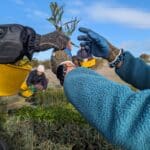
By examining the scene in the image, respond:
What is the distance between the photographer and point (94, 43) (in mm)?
3227

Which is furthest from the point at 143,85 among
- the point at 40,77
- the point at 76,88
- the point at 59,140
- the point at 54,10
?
the point at 54,10

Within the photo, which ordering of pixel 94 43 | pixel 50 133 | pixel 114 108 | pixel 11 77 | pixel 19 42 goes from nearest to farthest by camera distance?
pixel 114 108 < pixel 19 42 < pixel 94 43 < pixel 11 77 < pixel 50 133

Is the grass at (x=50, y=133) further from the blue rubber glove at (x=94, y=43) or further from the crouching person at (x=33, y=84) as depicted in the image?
the crouching person at (x=33, y=84)

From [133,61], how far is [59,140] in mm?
4378

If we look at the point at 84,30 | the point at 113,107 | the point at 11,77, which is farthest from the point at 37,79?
the point at 113,107

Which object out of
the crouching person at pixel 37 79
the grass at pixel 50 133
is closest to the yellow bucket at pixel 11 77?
the grass at pixel 50 133

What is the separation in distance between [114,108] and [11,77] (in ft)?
7.64

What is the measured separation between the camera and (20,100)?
14.2 m

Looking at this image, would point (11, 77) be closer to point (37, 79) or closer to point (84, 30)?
point (84, 30)

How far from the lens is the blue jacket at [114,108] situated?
1.80 meters

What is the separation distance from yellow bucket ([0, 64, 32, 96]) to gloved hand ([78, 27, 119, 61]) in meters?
0.70

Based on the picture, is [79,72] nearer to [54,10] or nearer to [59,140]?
[59,140]

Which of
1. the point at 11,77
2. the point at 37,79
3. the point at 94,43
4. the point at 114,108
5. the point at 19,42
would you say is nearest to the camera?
the point at 114,108

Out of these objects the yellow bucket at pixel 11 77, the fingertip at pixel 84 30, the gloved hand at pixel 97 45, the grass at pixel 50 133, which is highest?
the fingertip at pixel 84 30
